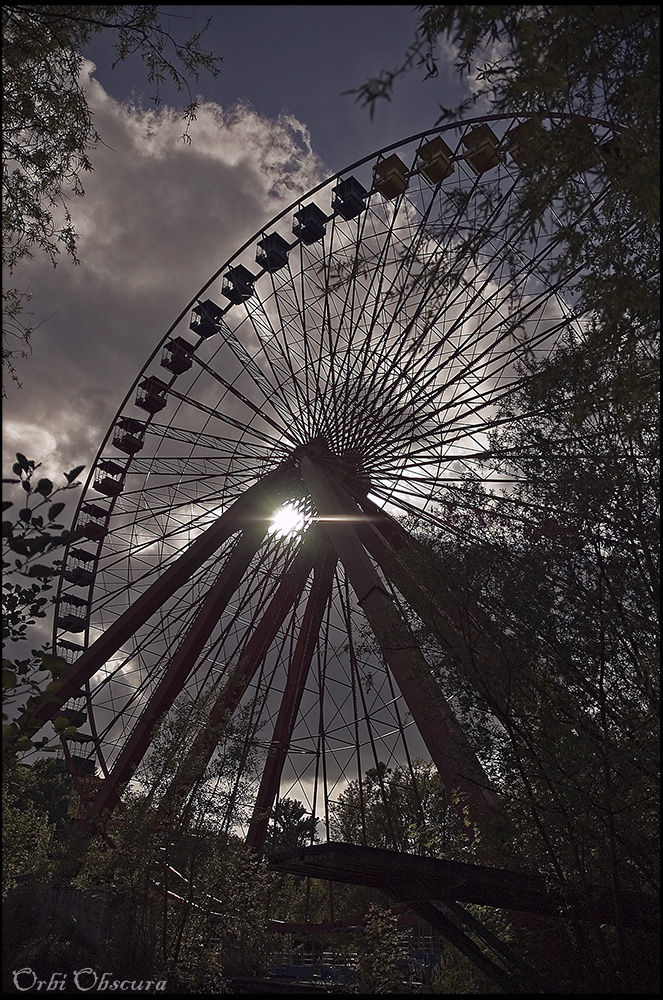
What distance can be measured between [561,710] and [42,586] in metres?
4.54

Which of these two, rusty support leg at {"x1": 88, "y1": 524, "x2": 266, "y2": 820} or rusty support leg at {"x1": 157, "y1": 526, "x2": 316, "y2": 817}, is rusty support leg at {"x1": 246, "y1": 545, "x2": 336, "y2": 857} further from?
rusty support leg at {"x1": 88, "y1": 524, "x2": 266, "y2": 820}

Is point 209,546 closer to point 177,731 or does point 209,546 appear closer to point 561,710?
point 177,731

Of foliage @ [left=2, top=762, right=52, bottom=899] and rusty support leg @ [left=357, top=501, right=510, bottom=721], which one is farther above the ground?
rusty support leg @ [left=357, top=501, right=510, bottom=721]

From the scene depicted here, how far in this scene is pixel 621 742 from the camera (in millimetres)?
5969

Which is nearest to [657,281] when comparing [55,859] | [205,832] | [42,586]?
[42,586]

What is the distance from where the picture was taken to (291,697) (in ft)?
48.8

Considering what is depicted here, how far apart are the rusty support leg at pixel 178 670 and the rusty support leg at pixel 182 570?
44 centimetres

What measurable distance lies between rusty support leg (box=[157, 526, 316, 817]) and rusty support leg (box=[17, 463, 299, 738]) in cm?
131

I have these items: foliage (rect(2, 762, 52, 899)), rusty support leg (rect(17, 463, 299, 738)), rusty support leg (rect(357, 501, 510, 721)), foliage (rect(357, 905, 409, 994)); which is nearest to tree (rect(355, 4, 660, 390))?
rusty support leg (rect(357, 501, 510, 721))

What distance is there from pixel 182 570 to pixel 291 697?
11.7 feet

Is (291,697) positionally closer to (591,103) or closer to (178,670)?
(178,670)

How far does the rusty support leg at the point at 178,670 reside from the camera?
42.4 ft

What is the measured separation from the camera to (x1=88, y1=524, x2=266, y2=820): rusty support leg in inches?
509

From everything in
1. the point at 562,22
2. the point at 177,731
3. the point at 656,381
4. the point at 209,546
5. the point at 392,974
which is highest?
the point at 209,546
